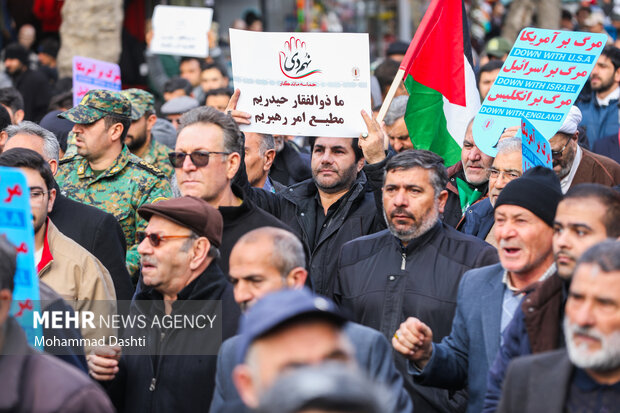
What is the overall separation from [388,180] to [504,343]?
1.69 meters

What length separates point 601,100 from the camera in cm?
1076

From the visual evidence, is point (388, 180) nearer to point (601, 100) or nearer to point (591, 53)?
point (591, 53)

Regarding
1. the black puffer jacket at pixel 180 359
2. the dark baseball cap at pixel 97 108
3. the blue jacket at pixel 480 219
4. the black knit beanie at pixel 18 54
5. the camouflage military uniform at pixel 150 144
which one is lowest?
the black puffer jacket at pixel 180 359

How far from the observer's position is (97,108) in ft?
24.1

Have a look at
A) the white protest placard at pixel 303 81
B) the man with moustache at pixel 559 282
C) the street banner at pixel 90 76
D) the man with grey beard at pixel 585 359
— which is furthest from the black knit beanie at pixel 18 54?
the man with grey beard at pixel 585 359

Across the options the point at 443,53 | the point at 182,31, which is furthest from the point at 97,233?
the point at 182,31

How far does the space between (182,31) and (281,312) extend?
10.2 metres

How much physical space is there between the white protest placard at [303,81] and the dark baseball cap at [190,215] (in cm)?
176

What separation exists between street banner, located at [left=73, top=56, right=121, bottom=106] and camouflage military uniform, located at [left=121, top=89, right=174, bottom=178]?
3.02 ft

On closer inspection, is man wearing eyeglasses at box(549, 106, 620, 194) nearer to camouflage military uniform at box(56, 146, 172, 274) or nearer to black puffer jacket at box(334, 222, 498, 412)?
black puffer jacket at box(334, 222, 498, 412)

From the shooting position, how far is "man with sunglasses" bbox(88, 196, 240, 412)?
182 inches

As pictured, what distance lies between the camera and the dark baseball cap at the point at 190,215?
193 inches

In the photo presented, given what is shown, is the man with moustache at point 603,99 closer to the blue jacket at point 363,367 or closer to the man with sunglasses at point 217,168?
the man with sunglasses at point 217,168

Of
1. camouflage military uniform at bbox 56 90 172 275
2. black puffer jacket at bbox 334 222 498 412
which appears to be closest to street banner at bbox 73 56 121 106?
camouflage military uniform at bbox 56 90 172 275
